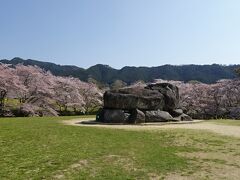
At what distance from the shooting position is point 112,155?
15.6 meters

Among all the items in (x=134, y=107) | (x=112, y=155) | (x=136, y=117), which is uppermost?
(x=134, y=107)

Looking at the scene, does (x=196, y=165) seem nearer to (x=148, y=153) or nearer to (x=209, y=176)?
(x=209, y=176)

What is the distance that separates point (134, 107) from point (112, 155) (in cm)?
1733

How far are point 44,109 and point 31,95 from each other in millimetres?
3147

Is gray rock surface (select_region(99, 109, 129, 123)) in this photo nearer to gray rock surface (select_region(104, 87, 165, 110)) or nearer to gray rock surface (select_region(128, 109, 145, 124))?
gray rock surface (select_region(128, 109, 145, 124))

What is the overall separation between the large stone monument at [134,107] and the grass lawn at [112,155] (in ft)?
30.5

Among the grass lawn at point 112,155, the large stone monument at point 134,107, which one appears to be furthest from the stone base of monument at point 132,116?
the grass lawn at point 112,155

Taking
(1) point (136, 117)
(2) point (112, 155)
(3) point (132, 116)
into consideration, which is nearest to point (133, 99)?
(3) point (132, 116)

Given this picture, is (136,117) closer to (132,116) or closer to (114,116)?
(132,116)

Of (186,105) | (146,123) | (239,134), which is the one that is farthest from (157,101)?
(186,105)

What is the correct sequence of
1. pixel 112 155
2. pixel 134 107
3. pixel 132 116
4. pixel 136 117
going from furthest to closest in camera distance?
pixel 134 107
pixel 132 116
pixel 136 117
pixel 112 155

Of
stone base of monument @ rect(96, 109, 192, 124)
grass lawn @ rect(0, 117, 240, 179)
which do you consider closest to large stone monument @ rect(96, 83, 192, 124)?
stone base of monument @ rect(96, 109, 192, 124)

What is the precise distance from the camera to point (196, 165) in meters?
14.4

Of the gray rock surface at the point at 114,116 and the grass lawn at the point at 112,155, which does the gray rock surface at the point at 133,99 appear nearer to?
the gray rock surface at the point at 114,116
